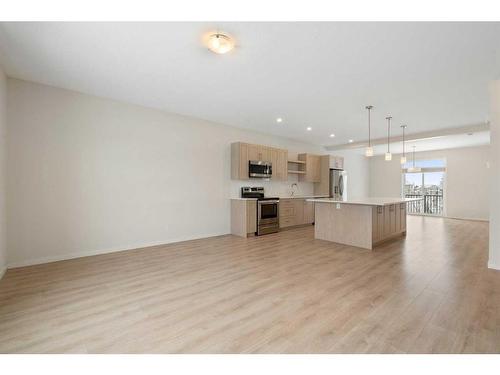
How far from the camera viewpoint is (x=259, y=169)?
→ 630 cm

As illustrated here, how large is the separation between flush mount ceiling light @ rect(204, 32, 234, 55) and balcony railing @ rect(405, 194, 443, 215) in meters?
10.4

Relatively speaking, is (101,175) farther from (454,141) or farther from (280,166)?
(454,141)

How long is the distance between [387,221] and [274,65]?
4.11m

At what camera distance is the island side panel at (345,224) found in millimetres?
4613

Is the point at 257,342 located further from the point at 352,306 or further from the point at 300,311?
the point at 352,306

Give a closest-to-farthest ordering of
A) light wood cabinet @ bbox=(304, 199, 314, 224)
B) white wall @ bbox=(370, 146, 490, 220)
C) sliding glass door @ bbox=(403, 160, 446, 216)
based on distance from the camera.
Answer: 1. light wood cabinet @ bbox=(304, 199, 314, 224)
2. white wall @ bbox=(370, 146, 490, 220)
3. sliding glass door @ bbox=(403, 160, 446, 216)

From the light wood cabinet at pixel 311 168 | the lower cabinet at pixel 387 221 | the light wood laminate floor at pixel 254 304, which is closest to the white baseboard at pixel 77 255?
the light wood laminate floor at pixel 254 304

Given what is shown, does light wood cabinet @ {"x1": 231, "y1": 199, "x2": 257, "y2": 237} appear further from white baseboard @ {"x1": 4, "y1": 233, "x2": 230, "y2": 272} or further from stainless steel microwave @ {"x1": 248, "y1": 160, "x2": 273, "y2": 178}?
white baseboard @ {"x1": 4, "y1": 233, "x2": 230, "y2": 272}

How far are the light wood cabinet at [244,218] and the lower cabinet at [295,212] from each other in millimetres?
1029

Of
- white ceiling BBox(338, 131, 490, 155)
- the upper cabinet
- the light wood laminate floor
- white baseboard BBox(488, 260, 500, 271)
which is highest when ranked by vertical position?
white ceiling BBox(338, 131, 490, 155)

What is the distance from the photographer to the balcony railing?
9.71m

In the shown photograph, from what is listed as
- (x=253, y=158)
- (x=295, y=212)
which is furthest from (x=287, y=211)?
(x=253, y=158)

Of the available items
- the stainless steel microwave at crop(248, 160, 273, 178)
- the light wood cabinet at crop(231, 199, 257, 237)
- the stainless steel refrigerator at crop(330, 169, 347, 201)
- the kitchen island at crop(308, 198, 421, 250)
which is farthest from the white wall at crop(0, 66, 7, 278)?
the stainless steel refrigerator at crop(330, 169, 347, 201)
